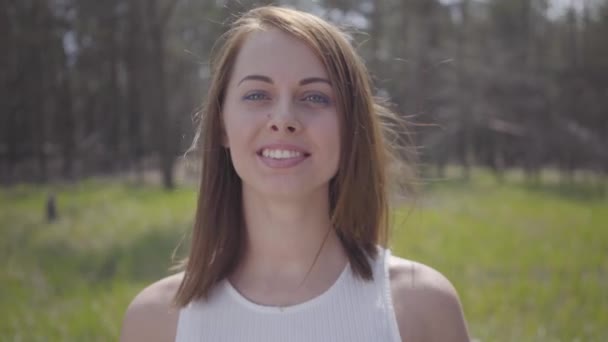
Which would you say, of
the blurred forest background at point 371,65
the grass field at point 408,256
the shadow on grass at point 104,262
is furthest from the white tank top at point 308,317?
the shadow on grass at point 104,262

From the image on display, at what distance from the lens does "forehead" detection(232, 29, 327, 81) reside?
57.6 inches

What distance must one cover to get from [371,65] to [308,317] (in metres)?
2.27

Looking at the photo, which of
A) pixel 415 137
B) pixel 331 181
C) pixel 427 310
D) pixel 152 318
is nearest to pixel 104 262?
pixel 415 137

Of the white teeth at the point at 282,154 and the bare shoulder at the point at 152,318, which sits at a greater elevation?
the white teeth at the point at 282,154

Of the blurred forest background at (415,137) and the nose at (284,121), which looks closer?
the nose at (284,121)

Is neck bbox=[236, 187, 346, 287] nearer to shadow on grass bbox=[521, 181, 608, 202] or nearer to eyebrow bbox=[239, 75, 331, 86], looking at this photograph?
eyebrow bbox=[239, 75, 331, 86]

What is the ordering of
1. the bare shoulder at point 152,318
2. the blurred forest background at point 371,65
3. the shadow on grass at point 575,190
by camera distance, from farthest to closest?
the shadow on grass at point 575,190 → the blurred forest background at point 371,65 → the bare shoulder at point 152,318

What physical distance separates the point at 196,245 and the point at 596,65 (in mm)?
18777

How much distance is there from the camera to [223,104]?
158cm

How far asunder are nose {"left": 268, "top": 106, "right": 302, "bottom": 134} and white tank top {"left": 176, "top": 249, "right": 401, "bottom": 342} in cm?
38

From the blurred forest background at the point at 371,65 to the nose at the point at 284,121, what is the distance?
0.56 metres

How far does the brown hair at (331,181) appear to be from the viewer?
1.47 meters

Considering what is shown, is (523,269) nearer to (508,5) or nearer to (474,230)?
(474,230)

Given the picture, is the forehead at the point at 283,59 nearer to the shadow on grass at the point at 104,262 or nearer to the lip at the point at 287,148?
the lip at the point at 287,148
